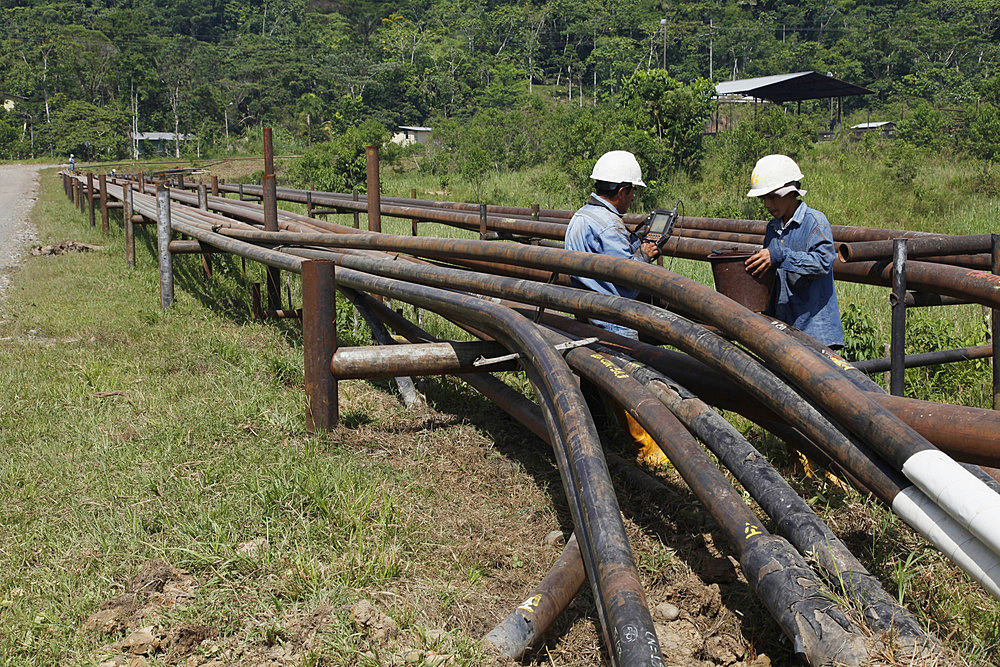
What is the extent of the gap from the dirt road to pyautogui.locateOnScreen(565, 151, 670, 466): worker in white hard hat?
23.6ft

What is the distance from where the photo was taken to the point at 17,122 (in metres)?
70.5

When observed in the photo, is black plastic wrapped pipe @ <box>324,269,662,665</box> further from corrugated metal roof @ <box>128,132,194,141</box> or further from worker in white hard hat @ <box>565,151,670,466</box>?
corrugated metal roof @ <box>128,132,194,141</box>

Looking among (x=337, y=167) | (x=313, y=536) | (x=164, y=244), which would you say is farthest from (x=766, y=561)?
(x=337, y=167)

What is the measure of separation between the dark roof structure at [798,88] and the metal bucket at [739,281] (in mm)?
33074

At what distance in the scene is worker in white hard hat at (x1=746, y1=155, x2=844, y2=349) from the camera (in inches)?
148

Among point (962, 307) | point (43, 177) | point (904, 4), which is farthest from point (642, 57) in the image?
point (962, 307)

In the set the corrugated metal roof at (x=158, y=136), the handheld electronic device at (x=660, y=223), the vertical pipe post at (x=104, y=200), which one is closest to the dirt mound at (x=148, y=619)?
the handheld electronic device at (x=660, y=223)

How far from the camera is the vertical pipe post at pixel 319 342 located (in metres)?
3.55

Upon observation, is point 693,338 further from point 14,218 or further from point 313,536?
point 14,218

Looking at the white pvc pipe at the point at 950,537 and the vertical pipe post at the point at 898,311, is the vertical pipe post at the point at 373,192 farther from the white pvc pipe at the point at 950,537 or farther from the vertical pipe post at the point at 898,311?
the white pvc pipe at the point at 950,537

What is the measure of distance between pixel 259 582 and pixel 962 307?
23.2ft

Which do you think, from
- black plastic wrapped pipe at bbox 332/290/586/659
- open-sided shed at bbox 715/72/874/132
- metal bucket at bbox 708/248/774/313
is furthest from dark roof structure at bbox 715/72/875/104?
black plastic wrapped pipe at bbox 332/290/586/659

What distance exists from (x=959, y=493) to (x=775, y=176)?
2.48 meters

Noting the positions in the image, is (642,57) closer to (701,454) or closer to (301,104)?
(301,104)
